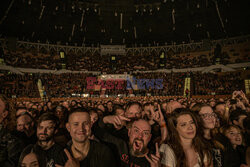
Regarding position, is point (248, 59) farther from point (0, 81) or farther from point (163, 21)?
point (0, 81)

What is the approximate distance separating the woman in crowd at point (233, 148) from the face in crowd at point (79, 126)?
2356 millimetres

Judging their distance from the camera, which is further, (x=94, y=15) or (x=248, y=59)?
(x=94, y=15)

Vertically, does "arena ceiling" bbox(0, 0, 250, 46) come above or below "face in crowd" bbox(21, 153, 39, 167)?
above

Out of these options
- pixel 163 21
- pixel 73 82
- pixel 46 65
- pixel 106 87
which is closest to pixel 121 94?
pixel 106 87

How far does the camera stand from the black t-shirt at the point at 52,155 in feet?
7.32

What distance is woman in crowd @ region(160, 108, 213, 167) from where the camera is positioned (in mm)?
2240

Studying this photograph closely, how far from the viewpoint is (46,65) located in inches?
1215

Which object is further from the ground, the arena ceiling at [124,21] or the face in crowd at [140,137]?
the arena ceiling at [124,21]

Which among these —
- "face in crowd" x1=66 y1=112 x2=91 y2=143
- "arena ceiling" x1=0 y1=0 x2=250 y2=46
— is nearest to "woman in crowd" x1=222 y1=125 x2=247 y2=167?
"face in crowd" x1=66 y1=112 x2=91 y2=143

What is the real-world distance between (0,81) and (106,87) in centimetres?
1380

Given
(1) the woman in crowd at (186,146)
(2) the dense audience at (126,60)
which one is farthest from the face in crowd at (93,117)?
(2) the dense audience at (126,60)

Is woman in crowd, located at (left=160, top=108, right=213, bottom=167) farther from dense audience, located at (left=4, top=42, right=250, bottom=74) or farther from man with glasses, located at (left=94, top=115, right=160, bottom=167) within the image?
dense audience, located at (left=4, top=42, right=250, bottom=74)

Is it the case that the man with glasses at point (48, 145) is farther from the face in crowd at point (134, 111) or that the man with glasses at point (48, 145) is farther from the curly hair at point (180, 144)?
the curly hair at point (180, 144)

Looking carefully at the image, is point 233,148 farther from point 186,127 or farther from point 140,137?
point 140,137
